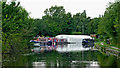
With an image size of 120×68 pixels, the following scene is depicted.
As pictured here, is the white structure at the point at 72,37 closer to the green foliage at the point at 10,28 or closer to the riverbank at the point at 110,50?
the riverbank at the point at 110,50

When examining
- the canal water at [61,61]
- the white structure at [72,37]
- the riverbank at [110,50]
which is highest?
the white structure at [72,37]

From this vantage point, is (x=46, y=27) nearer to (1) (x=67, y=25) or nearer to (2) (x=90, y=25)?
(1) (x=67, y=25)

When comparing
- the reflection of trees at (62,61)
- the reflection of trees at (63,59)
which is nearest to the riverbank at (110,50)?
the reflection of trees at (63,59)

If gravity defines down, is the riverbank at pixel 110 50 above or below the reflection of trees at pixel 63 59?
above

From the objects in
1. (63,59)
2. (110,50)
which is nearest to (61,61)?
(63,59)

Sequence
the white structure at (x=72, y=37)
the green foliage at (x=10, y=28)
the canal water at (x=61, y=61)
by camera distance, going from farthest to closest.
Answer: the white structure at (x=72, y=37), the green foliage at (x=10, y=28), the canal water at (x=61, y=61)

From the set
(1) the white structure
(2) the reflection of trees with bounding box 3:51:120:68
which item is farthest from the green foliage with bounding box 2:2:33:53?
(1) the white structure

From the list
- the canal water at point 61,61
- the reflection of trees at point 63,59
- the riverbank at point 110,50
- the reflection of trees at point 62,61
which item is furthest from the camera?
the riverbank at point 110,50

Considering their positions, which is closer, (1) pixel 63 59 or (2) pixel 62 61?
(2) pixel 62 61

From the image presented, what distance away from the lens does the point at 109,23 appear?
53656mm

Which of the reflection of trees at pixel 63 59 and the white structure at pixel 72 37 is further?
the white structure at pixel 72 37

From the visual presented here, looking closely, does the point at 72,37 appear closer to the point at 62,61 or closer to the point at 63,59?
the point at 63,59

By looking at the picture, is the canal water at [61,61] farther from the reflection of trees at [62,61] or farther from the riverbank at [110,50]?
the riverbank at [110,50]

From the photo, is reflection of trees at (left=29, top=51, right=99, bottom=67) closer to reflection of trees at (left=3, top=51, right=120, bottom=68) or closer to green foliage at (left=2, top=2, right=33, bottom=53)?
reflection of trees at (left=3, top=51, right=120, bottom=68)
